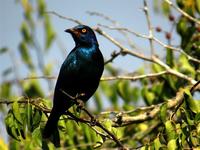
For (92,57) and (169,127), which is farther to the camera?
(92,57)

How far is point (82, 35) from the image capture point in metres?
6.11

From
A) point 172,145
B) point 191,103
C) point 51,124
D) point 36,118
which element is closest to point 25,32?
point 51,124

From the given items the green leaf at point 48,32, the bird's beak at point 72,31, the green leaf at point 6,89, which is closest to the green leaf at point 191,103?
the bird's beak at point 72,31

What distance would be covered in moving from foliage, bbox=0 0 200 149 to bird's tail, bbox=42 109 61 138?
54 mm

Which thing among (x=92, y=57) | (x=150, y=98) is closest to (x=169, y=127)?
(x=92, y=57)

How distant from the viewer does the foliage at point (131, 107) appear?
4.05 m

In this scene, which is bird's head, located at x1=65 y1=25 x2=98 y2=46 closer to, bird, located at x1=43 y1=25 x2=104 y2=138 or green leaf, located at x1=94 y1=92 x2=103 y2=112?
bird, located at x1=43 y1=25 x2=104 y2=138

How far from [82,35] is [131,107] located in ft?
3.04

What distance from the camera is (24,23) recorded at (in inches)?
305

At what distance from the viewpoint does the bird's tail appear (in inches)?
173

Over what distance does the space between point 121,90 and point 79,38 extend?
3.12 feet

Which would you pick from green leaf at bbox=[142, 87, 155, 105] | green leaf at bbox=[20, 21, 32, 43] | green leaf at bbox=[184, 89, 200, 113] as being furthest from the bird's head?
green leaf at bbox=[184, 89, 200, 113]

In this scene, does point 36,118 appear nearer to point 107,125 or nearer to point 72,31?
point 107,125

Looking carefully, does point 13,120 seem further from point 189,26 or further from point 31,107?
point 189,26
